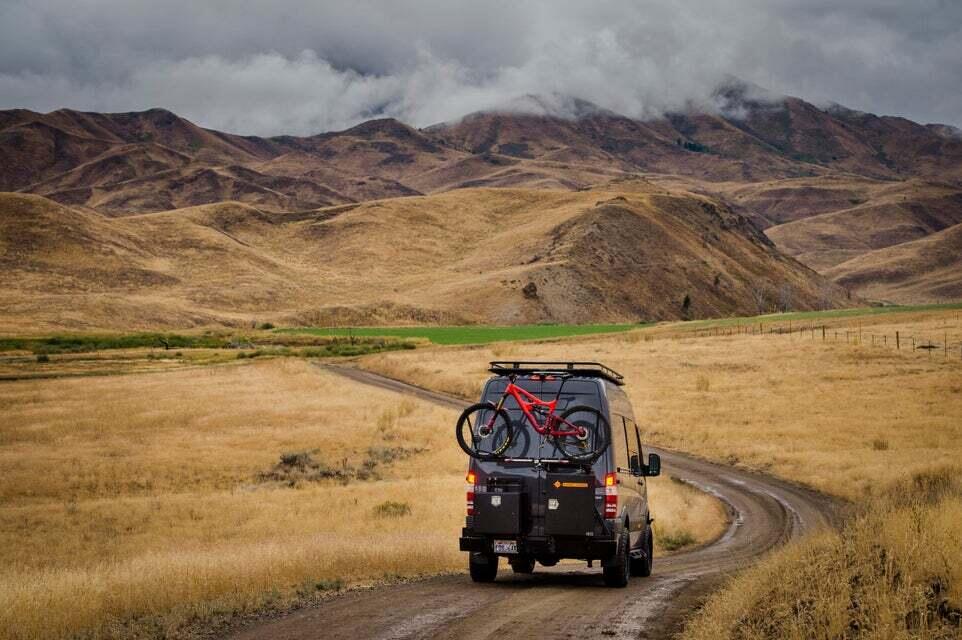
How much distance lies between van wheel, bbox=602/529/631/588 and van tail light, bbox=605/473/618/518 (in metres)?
0.64

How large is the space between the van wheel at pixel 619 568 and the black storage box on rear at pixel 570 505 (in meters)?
0.88

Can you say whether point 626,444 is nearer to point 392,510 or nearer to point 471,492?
point 471,492

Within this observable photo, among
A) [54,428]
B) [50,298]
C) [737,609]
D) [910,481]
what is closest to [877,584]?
[737,609]

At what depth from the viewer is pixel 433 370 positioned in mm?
81625

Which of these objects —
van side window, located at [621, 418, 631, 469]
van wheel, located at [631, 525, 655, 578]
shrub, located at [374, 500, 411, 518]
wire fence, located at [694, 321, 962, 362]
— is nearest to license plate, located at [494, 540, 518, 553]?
van side window, located at [621, 418, 631, 469]

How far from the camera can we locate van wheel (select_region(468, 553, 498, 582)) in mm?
16016

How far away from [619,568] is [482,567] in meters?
2.22

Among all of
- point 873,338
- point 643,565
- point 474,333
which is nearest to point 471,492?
point 643,565

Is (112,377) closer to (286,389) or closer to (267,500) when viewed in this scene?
(286,389)

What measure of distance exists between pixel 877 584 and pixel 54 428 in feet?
156

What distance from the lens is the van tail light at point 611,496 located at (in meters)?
15.0

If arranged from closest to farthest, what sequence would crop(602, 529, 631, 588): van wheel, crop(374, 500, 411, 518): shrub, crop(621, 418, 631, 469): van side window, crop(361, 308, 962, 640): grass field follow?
crop(361, 308, 962, 640): grass field → crop(602, 529, 631, 588): van wheel → crop(621, 418, 631, 469): van side window → crop(374, 500, 411, 518): shrub

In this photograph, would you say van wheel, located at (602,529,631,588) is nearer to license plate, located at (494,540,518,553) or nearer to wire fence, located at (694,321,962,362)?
license plate, located at (494,540,518,553)

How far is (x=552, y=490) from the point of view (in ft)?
49.5
